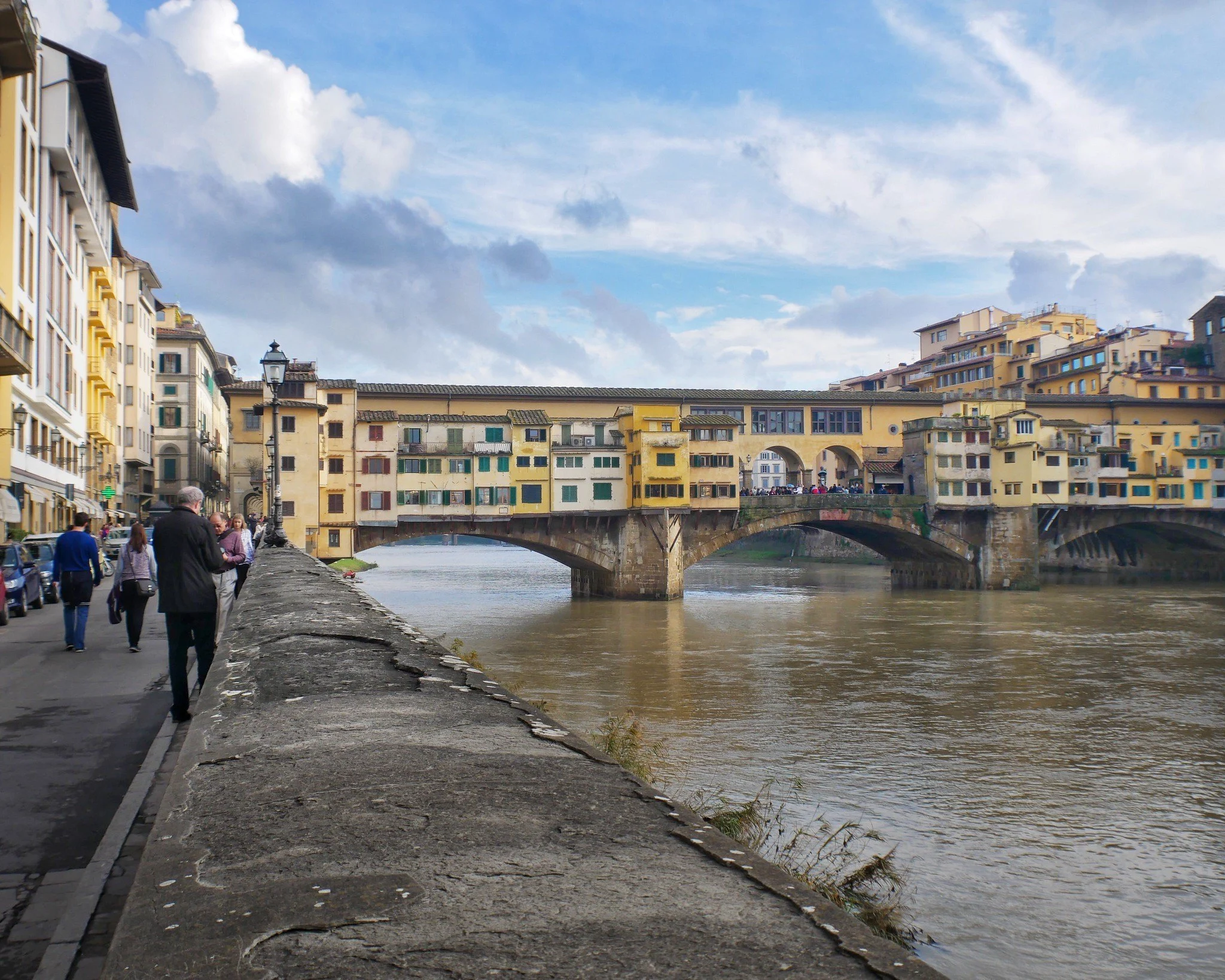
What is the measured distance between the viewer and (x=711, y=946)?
2217 mm

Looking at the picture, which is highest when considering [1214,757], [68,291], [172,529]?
[68,291]

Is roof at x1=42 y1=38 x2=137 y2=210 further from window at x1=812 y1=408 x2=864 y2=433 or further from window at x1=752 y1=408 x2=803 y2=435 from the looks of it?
window at x1=812 y1=408 x2=864 y2=433

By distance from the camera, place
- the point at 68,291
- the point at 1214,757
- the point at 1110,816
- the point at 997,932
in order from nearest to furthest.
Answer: the point at 997,932 < the point at 1110,816 < the point at 1214,757 < the point at 68,291

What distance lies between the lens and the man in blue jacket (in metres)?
12.9

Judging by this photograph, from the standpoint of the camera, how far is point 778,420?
62906 millimetres

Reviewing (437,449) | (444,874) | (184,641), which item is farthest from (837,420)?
(444,874)

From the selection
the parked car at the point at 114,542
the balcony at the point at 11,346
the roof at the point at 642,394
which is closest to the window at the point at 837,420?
the roof at the point at 642,394

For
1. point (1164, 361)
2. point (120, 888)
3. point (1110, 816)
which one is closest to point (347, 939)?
point (120, 888)

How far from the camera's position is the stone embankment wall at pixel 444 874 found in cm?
214

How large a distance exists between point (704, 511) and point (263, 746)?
5149 centimetres

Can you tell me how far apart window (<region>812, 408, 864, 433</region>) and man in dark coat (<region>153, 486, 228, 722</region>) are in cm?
5776

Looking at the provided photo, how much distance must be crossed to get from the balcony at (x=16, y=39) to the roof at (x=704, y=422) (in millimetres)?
37078

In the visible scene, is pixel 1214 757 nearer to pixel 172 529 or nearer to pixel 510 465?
pixel 172 529

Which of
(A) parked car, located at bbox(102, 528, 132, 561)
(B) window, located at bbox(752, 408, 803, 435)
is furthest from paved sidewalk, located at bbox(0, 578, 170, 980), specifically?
(B) window, located at bbox(752, 408, 803, 435)
